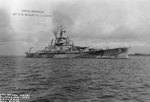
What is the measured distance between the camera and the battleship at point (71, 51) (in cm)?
6306

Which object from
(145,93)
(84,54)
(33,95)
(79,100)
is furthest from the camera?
(84,54)

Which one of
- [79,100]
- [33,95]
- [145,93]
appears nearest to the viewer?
[79,100]

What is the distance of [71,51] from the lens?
65.4 m

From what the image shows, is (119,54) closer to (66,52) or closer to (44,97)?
(66,52)

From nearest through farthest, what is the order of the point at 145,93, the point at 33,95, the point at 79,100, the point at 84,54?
1. the point at 79,100
2. the point at 33,95
3. the point at 145,93
4. the point at 84,54

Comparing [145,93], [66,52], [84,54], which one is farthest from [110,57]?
[145,93]

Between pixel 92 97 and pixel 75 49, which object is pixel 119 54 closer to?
pixel 75 49

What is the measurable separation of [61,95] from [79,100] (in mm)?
1129

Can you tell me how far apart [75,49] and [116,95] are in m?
57.7

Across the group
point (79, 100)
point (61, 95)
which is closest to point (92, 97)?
point (79, 100)

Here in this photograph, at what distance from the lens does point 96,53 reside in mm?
63844

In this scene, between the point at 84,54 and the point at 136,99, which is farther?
the point at 84,54

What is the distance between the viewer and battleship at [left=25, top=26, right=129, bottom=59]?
63.1m

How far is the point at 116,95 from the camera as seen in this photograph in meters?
9.27
